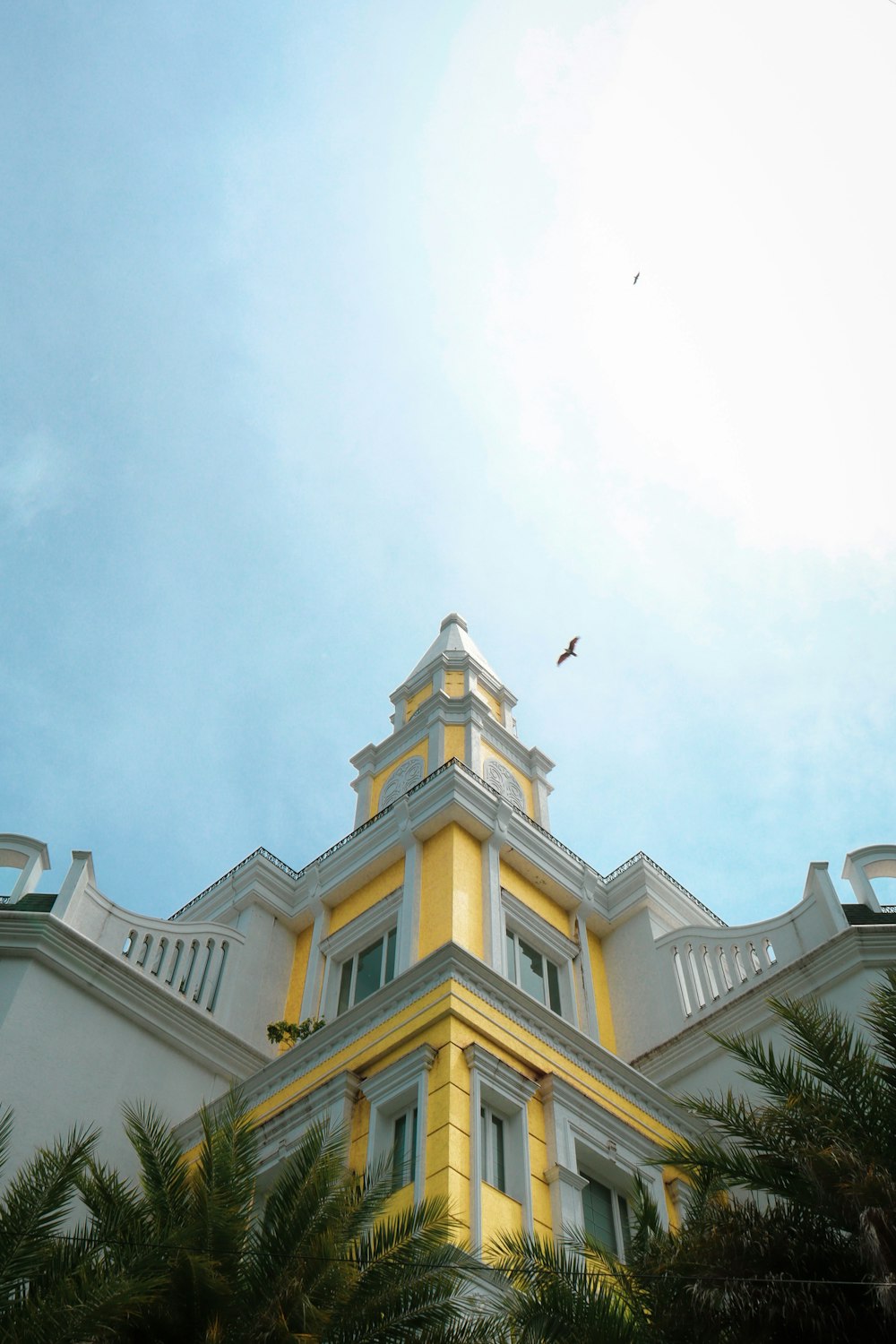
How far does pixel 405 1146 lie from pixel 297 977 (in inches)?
325

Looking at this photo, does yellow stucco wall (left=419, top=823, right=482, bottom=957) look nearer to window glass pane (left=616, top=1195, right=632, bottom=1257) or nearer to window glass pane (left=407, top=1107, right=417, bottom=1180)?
window glass pane (left=407, top=1107, right=417, bottom=1180)

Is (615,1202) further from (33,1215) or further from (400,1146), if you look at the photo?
(33,1215)

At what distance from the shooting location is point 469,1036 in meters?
15.5

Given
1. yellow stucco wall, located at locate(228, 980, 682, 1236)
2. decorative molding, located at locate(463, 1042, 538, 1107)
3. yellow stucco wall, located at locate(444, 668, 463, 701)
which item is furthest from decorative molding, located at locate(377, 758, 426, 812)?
decorative molding, located at locate(463, 1042, 538, 1107)

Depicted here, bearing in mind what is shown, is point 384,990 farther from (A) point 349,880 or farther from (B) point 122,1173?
(A) point 349,880

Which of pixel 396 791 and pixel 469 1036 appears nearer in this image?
pixel 469 1036

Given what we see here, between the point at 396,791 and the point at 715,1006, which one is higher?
the point at 396,791

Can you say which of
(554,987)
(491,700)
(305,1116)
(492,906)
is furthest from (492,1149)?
(491,700)

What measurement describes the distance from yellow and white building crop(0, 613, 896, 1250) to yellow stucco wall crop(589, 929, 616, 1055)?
2.4 inches

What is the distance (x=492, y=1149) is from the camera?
1462 cm

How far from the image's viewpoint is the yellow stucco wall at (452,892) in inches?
744

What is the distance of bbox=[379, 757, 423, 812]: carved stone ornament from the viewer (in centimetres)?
2538

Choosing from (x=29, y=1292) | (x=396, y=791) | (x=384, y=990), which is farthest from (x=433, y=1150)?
(x=396, y=791)

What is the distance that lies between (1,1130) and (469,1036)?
6.19 m
